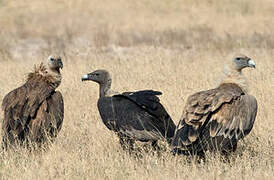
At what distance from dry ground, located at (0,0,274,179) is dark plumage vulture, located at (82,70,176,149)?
0.25m

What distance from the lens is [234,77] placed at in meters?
7.66

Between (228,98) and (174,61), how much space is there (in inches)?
289

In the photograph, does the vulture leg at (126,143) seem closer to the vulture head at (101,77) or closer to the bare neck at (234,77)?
the vulture head at (101,77)

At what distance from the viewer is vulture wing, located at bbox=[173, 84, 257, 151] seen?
6484mm

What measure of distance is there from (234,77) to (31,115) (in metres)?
2.62

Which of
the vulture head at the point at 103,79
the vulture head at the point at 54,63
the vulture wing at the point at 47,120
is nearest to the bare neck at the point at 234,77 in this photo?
the vulture head at the point at 103,79

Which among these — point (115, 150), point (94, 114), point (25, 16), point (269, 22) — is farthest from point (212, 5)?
point (115, 150)

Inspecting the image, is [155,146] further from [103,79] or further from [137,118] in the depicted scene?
[103,79]

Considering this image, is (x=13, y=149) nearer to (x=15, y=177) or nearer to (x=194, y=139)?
(x=15, y=177)

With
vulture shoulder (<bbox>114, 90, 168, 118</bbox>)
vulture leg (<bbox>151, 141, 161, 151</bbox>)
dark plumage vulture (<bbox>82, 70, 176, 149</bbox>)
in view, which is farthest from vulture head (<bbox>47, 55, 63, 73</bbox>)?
vulture leg (<bbox>151, 141, 161, 151</bbox>)

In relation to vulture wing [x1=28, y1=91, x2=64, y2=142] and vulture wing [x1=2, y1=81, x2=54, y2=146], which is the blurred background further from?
vulture wing [x1=28, y1=91, x2=64, y2=142]

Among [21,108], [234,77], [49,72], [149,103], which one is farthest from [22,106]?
[234,77]

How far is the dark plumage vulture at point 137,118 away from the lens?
24.1 feet

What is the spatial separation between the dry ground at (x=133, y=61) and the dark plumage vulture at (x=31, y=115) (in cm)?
21
